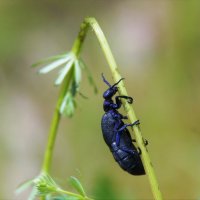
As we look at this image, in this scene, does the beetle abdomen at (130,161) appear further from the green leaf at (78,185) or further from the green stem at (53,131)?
the green leaf at (78,185)

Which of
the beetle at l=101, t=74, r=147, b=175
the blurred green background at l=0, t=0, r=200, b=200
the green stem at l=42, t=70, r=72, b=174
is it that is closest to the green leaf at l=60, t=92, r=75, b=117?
the green stem at l=42, t=70, r=72, b=174

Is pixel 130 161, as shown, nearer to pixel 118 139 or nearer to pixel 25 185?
pixel 118 139

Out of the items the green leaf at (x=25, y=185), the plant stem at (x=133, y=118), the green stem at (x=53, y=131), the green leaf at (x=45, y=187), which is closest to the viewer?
the plant stem at (x=133, y=118)

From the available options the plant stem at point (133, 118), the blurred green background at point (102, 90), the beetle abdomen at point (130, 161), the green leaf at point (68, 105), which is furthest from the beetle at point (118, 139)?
the blurred green background at point (102, 90)

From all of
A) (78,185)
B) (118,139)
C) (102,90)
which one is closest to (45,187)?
(78,185)

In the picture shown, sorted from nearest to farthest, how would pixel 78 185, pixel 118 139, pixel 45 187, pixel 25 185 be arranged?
pixel 78 185 → pixel 45 187 → pixel 25 185 → pixel 118 139

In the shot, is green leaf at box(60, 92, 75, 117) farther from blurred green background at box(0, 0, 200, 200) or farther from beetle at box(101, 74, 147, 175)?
blurred green background at box(0, 0, 200, 200)
